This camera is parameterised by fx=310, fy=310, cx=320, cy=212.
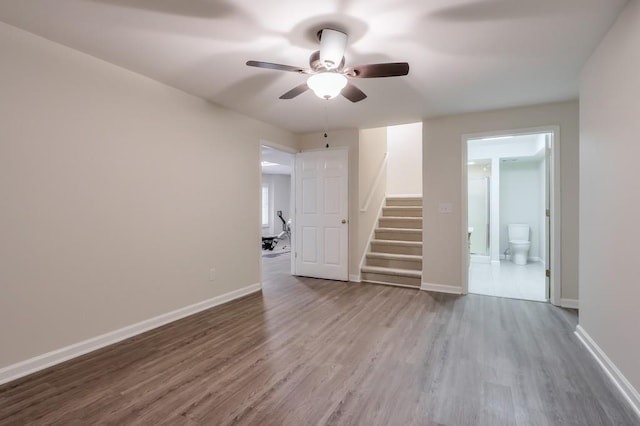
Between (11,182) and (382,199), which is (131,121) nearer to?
(11,182)

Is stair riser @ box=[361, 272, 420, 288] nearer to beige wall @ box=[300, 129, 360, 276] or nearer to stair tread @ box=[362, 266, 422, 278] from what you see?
stair tread @ box=[362, 266, 422, 278]

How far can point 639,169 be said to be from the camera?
181cm

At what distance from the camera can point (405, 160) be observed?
7.14 meters

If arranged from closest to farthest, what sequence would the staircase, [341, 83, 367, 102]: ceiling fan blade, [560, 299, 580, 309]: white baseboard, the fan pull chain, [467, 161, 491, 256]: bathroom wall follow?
[341, 83, 367, 102]: ceiling fan blade → [560, 299, 580, 309]: white baseboard → the fan pull chain → the staircase → [467, 161, 491, 256]: bathroom wall

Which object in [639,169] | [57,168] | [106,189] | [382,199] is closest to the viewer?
A: [639,169]

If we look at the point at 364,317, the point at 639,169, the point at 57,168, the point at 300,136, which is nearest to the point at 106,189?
the point at 57,168

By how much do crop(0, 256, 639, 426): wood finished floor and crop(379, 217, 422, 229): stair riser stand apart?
233 centimetres

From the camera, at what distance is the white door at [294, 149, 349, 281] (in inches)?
201

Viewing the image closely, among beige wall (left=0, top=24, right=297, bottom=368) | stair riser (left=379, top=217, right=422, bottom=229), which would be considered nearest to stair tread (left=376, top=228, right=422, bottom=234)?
stair riser (left=379, top=217, right=422, bottom=229)

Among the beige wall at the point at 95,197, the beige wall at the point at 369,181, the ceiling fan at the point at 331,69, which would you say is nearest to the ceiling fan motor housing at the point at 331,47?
the ceiling fan at the point at 331,69

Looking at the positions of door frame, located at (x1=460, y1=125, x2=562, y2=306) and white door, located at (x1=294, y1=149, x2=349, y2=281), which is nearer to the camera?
door frame, located at (x1=460, y1=125, x2=562, y2=306)

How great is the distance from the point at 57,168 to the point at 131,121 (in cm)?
77

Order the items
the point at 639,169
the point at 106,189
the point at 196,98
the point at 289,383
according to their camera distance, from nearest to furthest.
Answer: the point at 639,169
the point at 289,383
the point at 106,189
the point at 196,98

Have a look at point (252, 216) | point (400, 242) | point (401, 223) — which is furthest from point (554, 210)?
point (252, 216)
